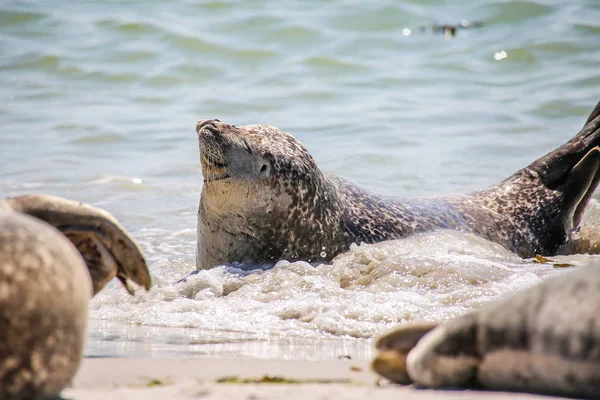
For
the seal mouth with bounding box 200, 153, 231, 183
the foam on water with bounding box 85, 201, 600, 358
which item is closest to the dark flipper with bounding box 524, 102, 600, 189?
the foam on water with bounding box 85, 201, 600, 358

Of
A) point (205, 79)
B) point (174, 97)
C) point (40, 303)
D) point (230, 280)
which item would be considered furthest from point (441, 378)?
point (205, 79)

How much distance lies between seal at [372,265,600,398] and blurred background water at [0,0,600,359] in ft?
3.47

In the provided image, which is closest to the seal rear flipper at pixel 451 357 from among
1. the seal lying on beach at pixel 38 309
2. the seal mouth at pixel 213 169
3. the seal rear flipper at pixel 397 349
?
the seal rear flipper at pixel 397 349

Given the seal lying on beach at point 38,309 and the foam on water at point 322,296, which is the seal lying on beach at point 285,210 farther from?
the seal lying on beach at point 38,309

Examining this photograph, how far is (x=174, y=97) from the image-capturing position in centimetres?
1440

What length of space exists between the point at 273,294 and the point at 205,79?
10.9 m

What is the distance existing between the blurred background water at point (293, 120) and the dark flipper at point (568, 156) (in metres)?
0.53

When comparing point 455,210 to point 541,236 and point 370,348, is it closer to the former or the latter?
point 541,236

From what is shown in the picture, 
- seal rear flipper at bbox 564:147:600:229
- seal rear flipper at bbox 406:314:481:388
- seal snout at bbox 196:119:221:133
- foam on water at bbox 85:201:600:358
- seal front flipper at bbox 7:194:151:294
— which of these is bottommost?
foam on water at bbox 85:201:600:358

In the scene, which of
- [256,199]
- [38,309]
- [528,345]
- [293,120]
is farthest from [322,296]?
[293,120]

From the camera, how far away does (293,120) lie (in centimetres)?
1289

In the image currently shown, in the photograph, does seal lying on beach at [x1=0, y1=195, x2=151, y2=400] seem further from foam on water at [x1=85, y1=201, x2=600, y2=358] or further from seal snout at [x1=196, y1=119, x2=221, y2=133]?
seal snout at [x1=196, y1=119, x2=221, y2=133]

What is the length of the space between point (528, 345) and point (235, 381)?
90cm

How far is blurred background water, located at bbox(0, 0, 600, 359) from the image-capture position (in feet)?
14.9
